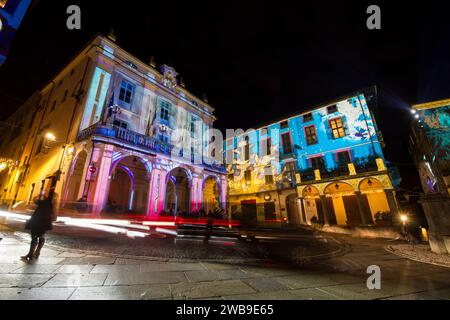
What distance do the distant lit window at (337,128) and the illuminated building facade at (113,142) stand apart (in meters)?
14.8

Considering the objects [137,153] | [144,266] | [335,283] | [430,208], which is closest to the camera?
[335,283]

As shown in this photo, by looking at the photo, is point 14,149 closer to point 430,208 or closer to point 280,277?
point 280,277

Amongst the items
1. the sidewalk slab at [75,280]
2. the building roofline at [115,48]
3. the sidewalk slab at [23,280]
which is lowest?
the sidewalk slab at [75,280]

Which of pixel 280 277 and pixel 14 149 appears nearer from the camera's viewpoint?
pixel 280 277

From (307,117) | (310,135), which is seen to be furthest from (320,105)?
(310,135)

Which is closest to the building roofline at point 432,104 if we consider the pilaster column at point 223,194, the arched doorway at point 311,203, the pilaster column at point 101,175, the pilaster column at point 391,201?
the pilaster column at point 391,201

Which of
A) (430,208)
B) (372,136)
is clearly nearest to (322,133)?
(372,136)

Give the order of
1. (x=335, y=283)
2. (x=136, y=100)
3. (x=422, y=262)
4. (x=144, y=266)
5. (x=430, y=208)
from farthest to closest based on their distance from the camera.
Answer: (x=136, y=100) < (x=430, y=208) < (x=422, y=262) < (x=144, y=266) < (x=335, y=283)

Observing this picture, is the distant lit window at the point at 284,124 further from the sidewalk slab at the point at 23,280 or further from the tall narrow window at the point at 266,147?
the sidewalk slab at the point at 23,280

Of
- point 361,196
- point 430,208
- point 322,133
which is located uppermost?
point 322,133

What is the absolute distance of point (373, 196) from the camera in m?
20.0

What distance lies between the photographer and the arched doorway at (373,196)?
→ 19.2 meters

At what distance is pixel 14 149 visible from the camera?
24.8 metres
